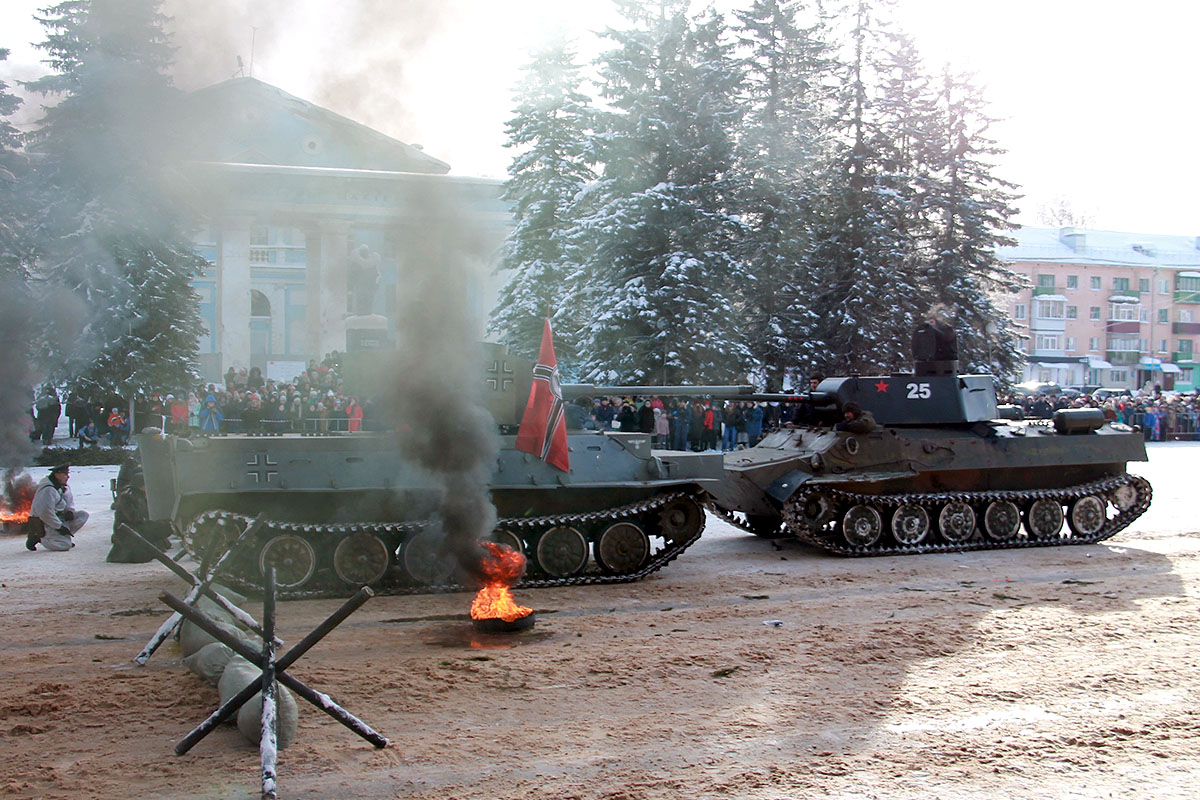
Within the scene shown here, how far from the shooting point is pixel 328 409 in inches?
672

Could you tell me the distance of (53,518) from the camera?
43.0 feet

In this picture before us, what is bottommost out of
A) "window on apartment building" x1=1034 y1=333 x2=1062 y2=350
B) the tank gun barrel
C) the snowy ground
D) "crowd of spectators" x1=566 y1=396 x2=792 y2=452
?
the snowy ground

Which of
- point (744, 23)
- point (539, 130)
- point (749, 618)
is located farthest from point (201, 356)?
point (749, 618)

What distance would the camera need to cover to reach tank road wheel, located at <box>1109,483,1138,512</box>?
47.2 ft

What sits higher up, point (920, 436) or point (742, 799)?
point (920, 436)

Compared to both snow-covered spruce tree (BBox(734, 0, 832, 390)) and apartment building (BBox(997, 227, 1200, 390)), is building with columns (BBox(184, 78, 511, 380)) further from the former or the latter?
apartment building (BBox(997, 227, 1200, 390))

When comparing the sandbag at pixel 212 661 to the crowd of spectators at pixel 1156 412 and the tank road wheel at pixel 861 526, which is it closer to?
the tank road wheel at pixel 861 526

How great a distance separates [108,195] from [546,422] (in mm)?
9052

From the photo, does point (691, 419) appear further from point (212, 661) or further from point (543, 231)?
point (212, 661)

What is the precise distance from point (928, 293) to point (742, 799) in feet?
85.0

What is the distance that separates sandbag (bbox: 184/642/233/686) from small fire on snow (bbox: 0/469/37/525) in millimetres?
9319

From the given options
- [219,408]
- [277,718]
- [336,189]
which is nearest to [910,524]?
[336,189]

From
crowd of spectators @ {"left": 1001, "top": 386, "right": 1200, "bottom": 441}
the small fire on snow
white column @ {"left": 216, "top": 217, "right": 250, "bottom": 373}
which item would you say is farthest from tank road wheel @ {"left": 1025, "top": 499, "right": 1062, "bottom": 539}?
white column @ {"left": 216, "top": 217, "right": 250, "bottom": 373}

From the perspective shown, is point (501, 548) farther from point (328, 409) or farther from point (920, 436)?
point (328, 409)
